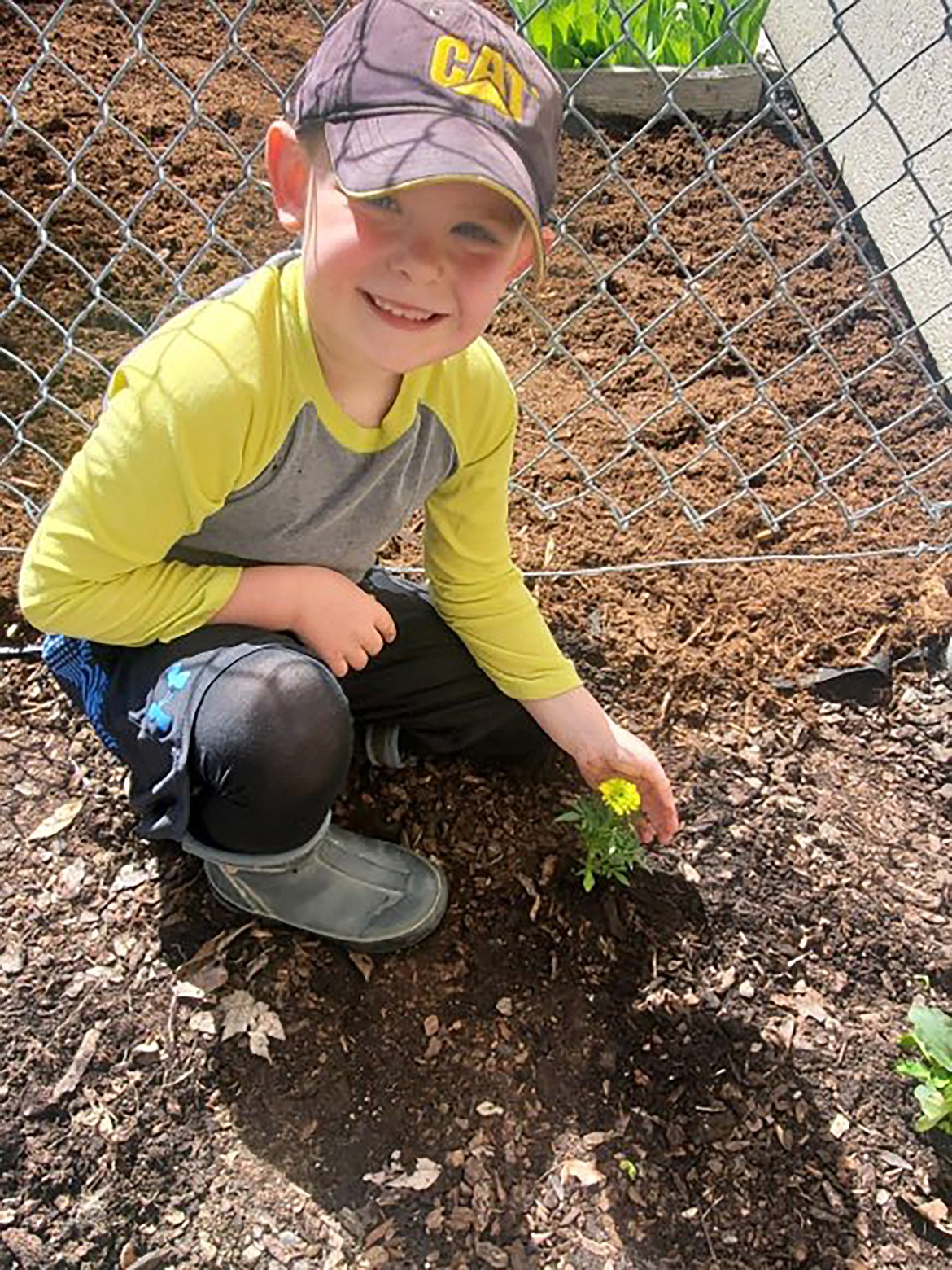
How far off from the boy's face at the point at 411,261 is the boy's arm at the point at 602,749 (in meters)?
0.64

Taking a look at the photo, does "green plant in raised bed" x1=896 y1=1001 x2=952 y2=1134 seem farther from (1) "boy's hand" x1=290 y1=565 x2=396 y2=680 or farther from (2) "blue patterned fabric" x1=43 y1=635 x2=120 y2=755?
(2) "blue patterned fabric" x1=43 y1=635 x2=120 y2=755

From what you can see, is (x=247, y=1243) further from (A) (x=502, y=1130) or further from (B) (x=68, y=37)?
(B) (x=68, y=37)

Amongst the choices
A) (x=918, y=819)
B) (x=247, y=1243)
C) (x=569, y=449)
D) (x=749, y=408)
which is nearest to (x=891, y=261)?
(x=749, y=408)

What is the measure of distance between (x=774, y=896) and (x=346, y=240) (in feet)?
4.02

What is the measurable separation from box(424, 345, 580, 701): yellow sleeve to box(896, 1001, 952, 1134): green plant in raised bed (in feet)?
2.16

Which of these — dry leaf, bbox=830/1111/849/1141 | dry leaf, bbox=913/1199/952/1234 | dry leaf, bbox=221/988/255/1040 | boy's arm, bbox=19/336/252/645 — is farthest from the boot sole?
dry leaf, bbox=913/1199/952/1234

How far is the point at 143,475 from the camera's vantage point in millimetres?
1385

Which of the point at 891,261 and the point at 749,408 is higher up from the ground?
the point at 891,261

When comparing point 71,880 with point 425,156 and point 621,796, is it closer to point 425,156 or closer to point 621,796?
point 621,796

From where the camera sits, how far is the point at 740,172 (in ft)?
10.9

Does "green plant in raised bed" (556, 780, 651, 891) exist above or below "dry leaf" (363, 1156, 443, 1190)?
above

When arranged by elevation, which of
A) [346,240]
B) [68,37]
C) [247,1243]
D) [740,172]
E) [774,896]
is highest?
[68,37]

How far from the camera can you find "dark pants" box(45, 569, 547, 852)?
150cm

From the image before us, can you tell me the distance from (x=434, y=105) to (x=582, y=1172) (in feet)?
4.30
